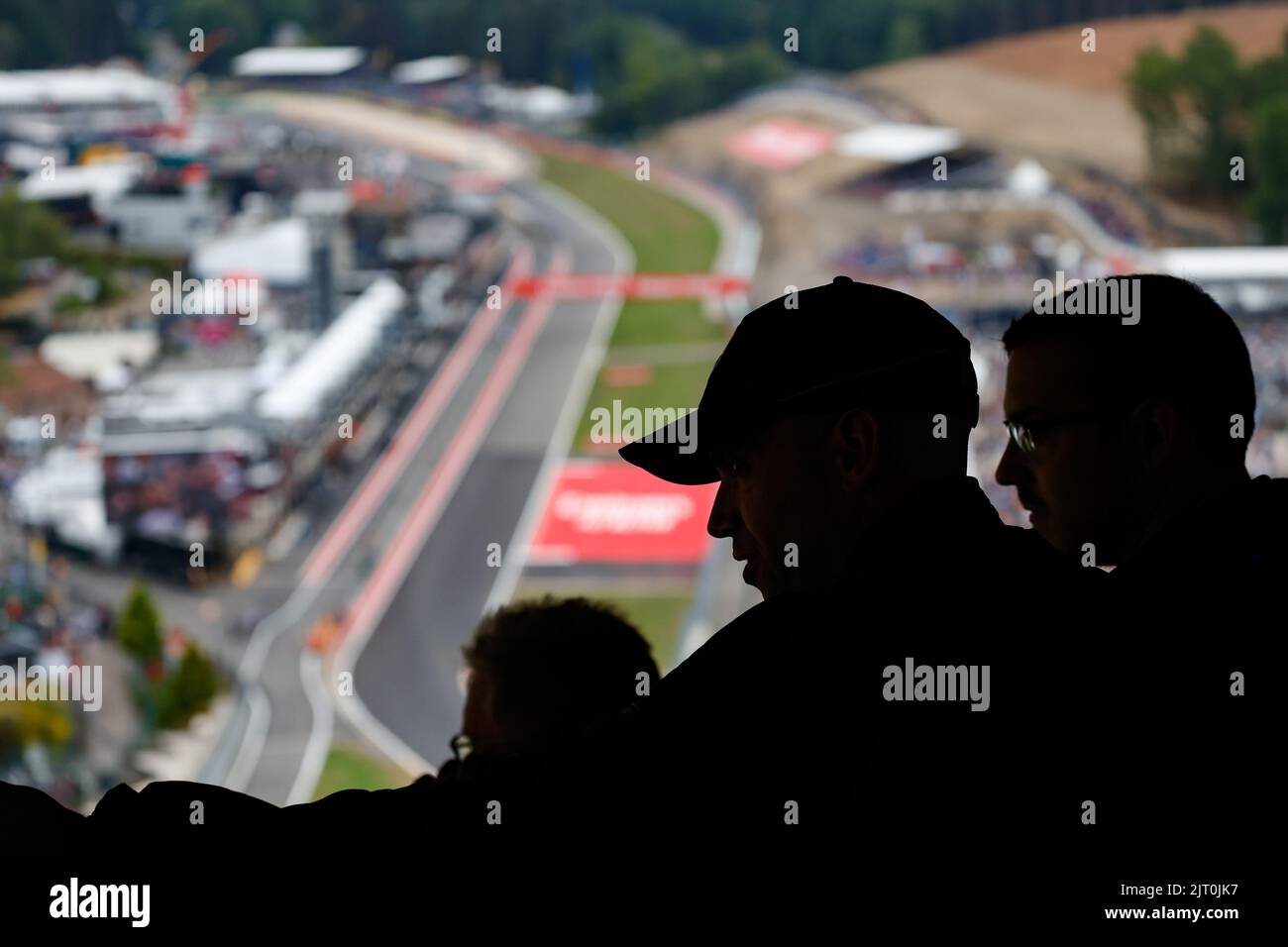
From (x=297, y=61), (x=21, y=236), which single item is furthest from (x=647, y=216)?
(x=297, y=61)

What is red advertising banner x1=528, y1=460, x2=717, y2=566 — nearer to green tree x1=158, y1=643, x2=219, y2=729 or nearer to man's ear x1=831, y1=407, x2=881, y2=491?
green tree x1=158, y1=643, x2=219, y2=729

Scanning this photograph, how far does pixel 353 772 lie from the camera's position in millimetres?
5309

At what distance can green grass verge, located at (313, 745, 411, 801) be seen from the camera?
5.19 metres

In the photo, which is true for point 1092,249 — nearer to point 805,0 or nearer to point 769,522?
point 805,0

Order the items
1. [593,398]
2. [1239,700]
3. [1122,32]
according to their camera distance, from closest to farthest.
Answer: [1239,700] < [593,398] < [1122,32]

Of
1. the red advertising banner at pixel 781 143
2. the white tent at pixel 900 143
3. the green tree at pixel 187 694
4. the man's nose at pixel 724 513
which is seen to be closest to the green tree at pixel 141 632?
the green tree at pixel 187 694

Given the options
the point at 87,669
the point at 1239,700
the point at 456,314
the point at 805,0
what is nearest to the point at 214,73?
the point at 805,0

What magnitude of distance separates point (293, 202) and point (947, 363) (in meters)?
15.9

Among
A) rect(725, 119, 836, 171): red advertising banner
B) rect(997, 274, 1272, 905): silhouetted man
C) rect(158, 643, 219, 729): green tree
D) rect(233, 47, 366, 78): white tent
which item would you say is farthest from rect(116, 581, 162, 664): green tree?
rect(233, 47, 366, 78): white tent

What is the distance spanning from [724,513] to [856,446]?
5cm

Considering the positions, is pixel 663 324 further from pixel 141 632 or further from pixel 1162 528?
pixel 1162 528

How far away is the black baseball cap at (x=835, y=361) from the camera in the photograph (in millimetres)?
434

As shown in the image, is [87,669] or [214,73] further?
[214,73]

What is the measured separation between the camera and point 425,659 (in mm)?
6703
